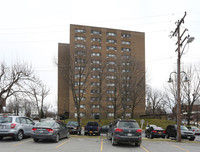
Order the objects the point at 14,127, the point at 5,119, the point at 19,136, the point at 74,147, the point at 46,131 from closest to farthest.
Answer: the point at 74,147
the point at 46,131
the point at 14,127
the point at 5,119
the point at 19,136

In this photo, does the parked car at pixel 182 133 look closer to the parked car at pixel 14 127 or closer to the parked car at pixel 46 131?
the parked car at pixel 46 131

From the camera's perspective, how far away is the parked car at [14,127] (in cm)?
1262

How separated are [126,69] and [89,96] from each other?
30552 mm

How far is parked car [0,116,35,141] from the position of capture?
12.6 meters

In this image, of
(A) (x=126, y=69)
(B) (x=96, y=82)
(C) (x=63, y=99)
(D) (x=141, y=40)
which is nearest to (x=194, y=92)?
(A) (x=126, y=69)

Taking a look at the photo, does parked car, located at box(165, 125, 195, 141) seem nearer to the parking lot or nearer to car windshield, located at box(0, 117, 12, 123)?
the parking lot

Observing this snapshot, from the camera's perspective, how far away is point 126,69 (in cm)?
3869

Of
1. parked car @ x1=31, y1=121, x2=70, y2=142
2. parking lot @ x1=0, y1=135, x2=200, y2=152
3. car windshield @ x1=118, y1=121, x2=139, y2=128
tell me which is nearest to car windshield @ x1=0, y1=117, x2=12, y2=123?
parking lot @ x1=0, y1=135, x2=200, y2=152

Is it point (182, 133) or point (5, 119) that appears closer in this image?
point (5, 119)

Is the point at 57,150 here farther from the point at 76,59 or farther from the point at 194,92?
the point at 194,92

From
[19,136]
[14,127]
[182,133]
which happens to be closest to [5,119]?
[14,127]

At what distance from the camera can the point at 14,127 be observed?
12820 millimetres

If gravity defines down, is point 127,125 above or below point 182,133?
above

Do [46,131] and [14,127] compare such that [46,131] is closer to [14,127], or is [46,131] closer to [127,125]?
[14,127]
